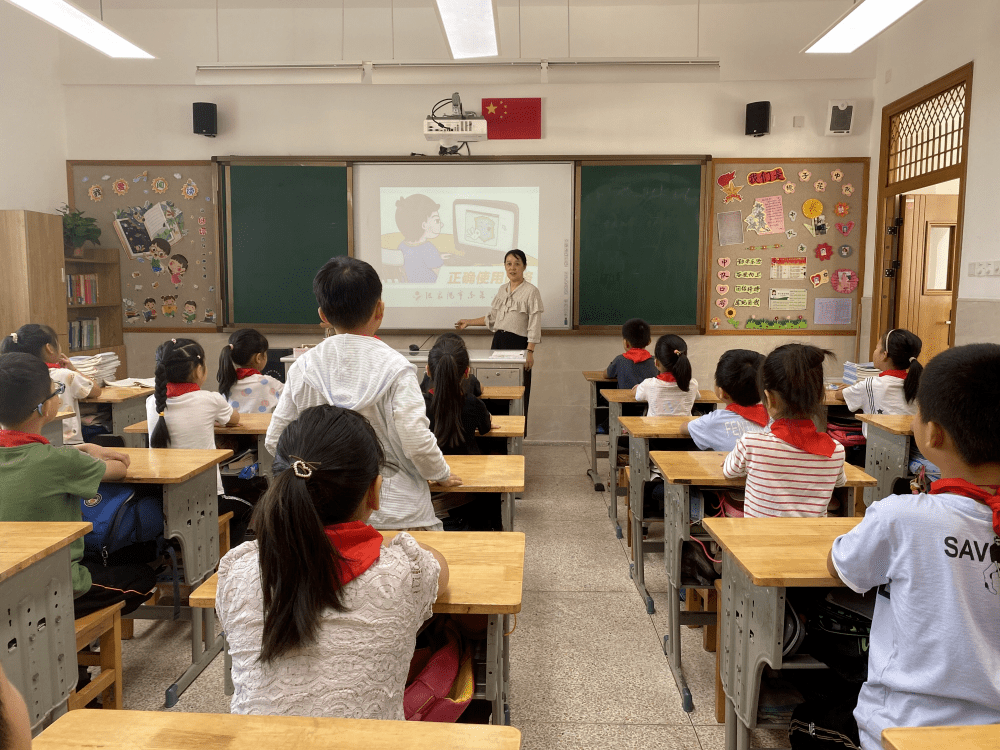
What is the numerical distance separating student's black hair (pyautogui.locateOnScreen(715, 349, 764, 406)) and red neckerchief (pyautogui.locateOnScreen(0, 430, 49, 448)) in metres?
2.09

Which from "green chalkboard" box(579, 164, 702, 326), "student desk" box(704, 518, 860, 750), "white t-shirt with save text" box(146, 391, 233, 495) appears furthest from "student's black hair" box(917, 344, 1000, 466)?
"green chalkboard" box(579, 164, 702, 326)

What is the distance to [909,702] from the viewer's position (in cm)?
121

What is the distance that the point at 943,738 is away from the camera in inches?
37.6

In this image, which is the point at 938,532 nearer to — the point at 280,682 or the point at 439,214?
the point at 280,682

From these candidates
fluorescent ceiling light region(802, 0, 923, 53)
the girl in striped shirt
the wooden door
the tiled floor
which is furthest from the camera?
the wooden door

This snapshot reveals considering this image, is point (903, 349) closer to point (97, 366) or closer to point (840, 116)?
point (840, 116)

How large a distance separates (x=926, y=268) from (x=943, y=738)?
540 cm

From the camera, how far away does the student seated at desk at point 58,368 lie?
3361 mm

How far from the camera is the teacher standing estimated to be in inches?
217

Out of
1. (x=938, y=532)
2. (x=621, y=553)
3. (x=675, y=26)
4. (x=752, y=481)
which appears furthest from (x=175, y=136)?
(x=938, y=532)

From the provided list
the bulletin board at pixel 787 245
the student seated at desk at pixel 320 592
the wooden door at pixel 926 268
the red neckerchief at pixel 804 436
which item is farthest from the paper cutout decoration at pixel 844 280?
the student seated at desk at pixel 320 592

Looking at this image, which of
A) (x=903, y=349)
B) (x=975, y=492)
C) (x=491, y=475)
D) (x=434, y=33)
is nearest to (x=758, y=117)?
(x=434, y=33)

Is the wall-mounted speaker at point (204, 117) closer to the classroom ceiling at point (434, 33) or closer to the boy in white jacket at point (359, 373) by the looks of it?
the classroom ceiling at point (434, 33)

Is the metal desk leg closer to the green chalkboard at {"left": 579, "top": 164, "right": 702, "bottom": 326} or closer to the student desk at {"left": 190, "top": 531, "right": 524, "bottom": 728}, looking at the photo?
the student desk at {"left": 190, "top": 531, "right": 524, "bottom": 728}
